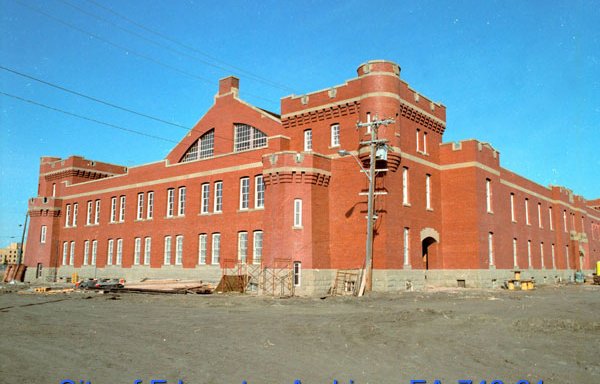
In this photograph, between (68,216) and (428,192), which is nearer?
(428,192)

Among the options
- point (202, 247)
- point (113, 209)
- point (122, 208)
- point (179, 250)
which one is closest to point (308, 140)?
point (202, 247)

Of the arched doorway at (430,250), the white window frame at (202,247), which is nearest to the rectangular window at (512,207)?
the arched doorway at (430,250)

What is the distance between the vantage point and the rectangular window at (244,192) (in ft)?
112

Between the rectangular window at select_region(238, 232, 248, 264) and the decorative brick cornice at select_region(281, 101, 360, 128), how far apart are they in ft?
25.8

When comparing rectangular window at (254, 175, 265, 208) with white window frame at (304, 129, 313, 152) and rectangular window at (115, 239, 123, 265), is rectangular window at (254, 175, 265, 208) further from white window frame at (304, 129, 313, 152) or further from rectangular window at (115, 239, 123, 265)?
rectangular window at (115, 239, 123, 265)

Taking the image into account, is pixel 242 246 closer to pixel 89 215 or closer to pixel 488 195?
pixel 488 195

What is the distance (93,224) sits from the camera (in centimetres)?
4703

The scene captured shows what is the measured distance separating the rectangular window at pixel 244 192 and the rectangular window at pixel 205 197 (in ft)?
11.9

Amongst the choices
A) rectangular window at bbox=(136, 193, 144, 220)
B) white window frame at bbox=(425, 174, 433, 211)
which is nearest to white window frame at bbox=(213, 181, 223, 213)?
rectangular window at bbox=(136, 193, 144, 220)

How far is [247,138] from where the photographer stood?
37.0 meters

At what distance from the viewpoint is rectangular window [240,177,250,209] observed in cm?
3403

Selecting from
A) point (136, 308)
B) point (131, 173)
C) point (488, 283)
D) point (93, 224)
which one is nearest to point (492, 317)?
point (136, 308)

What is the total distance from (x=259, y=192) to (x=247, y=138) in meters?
5.64

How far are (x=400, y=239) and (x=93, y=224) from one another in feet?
99.3
